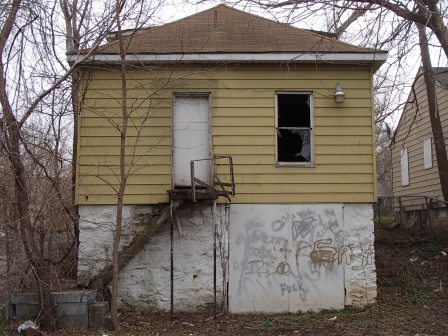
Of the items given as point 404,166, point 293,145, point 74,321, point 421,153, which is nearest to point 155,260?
point 74,321

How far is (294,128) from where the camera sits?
1087 cm

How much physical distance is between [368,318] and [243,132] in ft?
14.0

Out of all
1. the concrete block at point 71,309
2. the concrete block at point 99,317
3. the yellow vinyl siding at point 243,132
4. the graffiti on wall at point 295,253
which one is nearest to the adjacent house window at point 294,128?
the yellow vinyl siding at point 243,132

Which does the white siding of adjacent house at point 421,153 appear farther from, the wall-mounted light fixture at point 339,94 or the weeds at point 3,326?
the weeds at point 3,326

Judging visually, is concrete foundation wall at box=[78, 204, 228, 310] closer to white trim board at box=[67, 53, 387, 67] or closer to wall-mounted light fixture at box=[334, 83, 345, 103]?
white trim board at box=[67, 53, 387, 67]

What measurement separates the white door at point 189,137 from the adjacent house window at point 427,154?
35.7ft

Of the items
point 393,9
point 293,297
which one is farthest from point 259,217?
point 393,9

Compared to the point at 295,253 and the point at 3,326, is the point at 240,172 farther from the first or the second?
the point at 3,326

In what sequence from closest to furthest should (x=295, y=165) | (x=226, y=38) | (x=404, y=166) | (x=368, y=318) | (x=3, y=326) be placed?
(x=3, y=326) < (x=368, y=318) < (x=295, y=165) < (x=226, y=38) < (x=404, y=166)

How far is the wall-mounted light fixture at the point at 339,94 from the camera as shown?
10641 millimetres

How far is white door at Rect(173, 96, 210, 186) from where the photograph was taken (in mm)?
10789

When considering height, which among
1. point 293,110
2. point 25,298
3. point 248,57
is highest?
point 248,57

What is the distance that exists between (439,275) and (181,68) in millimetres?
7614

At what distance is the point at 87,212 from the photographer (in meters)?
10.6
